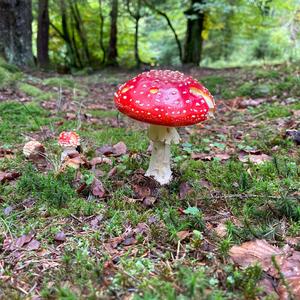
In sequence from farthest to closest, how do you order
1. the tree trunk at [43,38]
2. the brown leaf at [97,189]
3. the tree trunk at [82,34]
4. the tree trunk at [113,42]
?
the tree trunk at [82,34], the tree trunk at [113,42], the tree trunk at [43,38], the brown leaf at [97,189]

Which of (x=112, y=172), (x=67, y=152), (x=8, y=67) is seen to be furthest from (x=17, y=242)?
(x=8, y=67)

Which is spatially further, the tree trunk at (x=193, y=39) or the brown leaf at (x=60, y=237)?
the tree trunk at (x=193, y=39)

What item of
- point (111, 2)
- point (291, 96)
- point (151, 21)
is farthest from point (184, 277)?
point (151, 21)

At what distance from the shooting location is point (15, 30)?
902 cm

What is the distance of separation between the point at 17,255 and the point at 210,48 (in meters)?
17.0

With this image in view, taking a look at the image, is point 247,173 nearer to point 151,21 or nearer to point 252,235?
point 252,235

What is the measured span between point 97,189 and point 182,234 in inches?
38.4

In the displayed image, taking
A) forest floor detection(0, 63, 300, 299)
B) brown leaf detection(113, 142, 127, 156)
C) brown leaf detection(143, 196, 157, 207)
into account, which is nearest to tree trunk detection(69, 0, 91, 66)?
forest floor detection(0, 63, 300, 299)

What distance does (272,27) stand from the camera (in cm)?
1476

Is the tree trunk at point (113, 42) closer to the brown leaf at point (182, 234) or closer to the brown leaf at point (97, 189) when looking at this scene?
the brown leaf at point (97, 189)

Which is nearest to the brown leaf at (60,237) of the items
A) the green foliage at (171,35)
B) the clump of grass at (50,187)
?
the clump of grass at (50,187)

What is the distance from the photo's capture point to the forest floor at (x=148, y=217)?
6.70ft

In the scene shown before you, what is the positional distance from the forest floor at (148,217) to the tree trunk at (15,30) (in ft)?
14.5

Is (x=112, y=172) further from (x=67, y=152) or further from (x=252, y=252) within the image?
(x=252, y=252)
